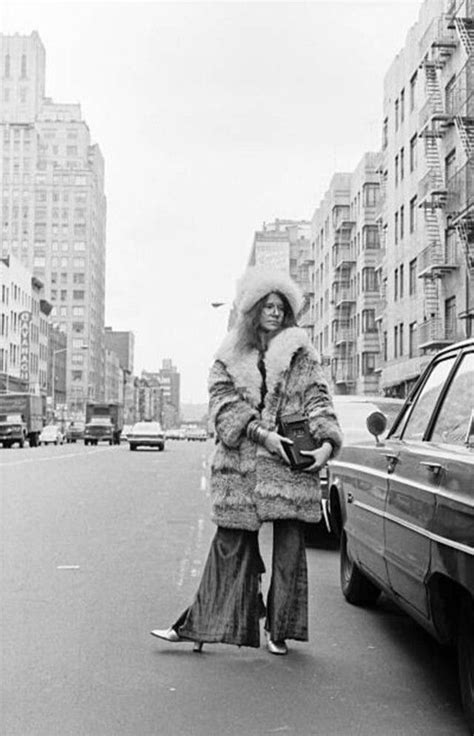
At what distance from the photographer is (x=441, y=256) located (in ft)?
133

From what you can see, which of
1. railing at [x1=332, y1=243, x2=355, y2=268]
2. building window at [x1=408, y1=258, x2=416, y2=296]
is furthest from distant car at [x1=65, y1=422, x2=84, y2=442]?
building window at [x1=408, y1=258, x2=416, y2=296]

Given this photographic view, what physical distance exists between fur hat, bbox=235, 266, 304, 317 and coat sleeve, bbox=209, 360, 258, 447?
40 cm

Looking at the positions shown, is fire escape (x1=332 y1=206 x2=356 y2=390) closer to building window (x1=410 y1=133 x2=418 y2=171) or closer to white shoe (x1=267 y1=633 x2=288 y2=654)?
building window (x1=410 y1=133 x2=418 y2=171)

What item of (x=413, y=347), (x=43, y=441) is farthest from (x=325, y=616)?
(x=43, y=441)

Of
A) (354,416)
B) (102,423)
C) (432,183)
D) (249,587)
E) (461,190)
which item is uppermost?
(432,183)

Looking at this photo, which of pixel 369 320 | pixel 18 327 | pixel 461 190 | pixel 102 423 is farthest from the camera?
pixel 18 327

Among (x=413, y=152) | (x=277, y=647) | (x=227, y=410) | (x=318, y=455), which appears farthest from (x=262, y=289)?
(x=413, y=152)

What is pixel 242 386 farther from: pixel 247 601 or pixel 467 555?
pixel 467 555

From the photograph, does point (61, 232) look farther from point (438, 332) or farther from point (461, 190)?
point (461, 190)

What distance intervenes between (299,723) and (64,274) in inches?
6679

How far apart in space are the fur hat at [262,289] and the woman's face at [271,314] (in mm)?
44

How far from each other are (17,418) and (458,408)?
53.2 m

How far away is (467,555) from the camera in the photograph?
12.4 ft

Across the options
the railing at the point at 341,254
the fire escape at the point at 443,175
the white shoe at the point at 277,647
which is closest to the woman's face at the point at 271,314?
the white shoe at the point at 277,647
